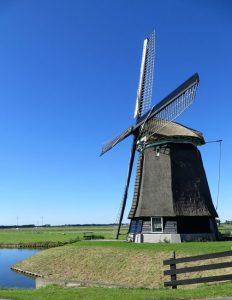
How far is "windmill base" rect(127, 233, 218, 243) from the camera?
29703 millimetres

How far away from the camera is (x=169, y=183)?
101ft

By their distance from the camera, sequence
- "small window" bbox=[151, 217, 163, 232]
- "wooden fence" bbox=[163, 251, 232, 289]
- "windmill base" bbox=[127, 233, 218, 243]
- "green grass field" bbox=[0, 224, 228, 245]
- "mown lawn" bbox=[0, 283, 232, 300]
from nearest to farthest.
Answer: "mown lawn" bbox=[0, 283, 232, 300] < "wooden fence" bbox=[163, 251, 232, 289] < "windmill base" bbox=[127, 233, 218, 243] < "small window" bbox=[151, 217, 163, 232] < "green grass field" bbox=[0, 224, 228, 245]

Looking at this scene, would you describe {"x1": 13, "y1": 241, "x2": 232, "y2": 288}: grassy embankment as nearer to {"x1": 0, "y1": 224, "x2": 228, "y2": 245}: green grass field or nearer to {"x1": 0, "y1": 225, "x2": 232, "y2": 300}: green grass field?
{"x1": 0, "y1": 225, "x2": 232, "y2": 300}: green grass field

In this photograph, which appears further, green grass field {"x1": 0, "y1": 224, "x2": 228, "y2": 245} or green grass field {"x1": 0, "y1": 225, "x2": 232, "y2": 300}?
green grass field {"x1": 0, "y1": 224, "x2": 228, "y2": 245}

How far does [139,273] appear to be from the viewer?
23.2 metres

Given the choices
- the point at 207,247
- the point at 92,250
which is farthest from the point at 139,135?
the point at 207,247

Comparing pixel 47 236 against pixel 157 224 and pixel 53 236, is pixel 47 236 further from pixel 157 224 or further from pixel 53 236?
pixel 157 224

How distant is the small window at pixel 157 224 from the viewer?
30406 millimetres

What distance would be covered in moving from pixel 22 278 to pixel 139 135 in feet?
46.4

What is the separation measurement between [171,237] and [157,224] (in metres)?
1.50

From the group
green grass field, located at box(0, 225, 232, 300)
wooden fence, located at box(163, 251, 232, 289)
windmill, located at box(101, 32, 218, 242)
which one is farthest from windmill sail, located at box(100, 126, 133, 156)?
wooden fence, located at box(163, 251, 232, 289)

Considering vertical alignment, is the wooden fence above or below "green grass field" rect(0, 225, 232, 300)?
above

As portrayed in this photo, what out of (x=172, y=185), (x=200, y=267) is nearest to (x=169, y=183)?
(x=172, y=185)

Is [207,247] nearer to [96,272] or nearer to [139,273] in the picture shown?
[139,273]
